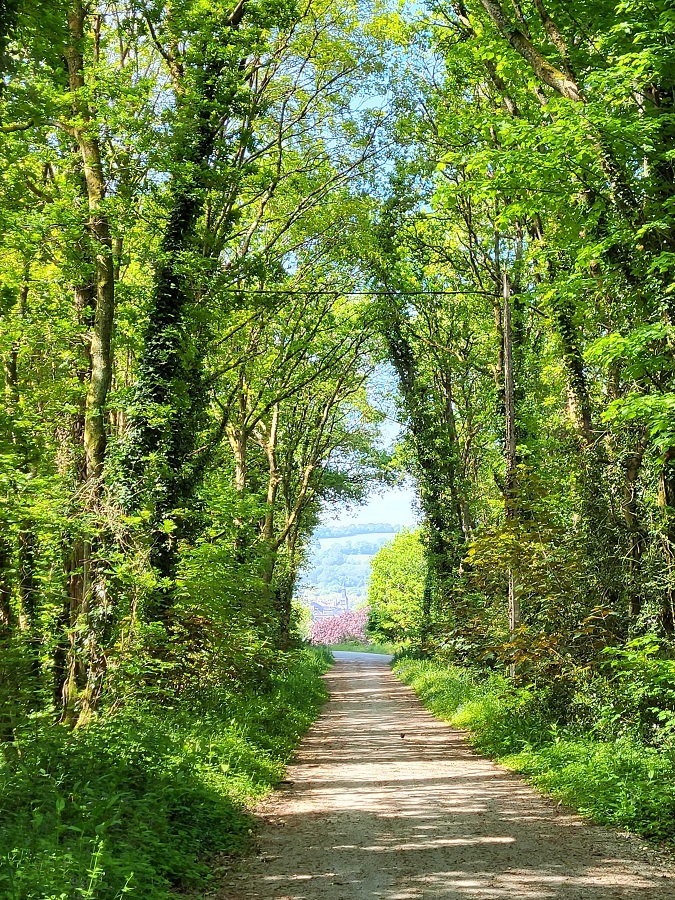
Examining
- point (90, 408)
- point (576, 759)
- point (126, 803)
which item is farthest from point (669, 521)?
point (90, 408)

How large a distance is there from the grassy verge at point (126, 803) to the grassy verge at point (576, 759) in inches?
138

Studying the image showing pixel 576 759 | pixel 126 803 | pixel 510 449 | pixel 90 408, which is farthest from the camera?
pixel 510 449

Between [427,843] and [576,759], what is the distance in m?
3.34

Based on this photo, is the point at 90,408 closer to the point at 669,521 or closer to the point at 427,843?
the point at 427,843

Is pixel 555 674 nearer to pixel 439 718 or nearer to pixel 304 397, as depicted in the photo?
pixel 439 718

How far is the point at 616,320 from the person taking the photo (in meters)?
10.9

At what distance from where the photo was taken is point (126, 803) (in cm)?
593

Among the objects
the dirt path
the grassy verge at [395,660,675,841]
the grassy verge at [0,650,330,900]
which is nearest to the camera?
the grassy verge at [0,650,330,900]

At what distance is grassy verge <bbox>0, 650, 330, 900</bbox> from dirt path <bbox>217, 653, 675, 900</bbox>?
0.46 m

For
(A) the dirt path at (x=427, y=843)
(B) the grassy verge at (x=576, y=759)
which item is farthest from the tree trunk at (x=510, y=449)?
(A) the dirt path at (x=427, y=843)

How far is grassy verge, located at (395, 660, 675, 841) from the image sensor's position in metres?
7.05

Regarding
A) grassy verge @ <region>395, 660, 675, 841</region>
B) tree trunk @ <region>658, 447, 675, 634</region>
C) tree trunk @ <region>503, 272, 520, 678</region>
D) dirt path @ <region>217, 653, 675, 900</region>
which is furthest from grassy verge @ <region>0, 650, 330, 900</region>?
tree trunk @ <region>658, 447, 675, 634</region>

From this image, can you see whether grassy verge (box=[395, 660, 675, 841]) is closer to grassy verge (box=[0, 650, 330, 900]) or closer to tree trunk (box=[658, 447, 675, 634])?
tree trunk (box=[658, 447, 675, 634])

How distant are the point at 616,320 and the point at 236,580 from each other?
730 centimetres
